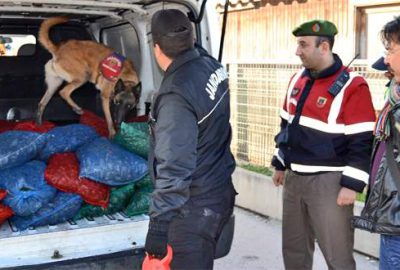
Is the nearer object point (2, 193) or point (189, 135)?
point (189, 135)

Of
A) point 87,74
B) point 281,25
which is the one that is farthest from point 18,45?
point 281,25

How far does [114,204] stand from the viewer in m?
3.37

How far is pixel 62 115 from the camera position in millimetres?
4621

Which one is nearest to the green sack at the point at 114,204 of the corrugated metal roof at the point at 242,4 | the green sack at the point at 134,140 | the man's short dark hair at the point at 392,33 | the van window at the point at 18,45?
the green sack at the point at 134,140

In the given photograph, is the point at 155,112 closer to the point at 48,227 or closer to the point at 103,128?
the point at 48,227

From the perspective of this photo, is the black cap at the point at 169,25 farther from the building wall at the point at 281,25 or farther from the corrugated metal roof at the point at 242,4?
the corrugated metal roof at the point at 242,4

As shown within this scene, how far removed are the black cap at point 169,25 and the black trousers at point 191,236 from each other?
32.1 inches

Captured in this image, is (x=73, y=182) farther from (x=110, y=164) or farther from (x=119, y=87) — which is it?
(x=119, y=87)

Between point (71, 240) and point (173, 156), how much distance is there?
43.2 inches

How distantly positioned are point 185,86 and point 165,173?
41cm

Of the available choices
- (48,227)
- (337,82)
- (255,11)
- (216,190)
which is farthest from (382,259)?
(255,11)

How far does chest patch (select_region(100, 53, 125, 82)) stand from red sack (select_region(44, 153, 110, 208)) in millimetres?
981

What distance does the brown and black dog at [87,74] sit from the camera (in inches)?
161

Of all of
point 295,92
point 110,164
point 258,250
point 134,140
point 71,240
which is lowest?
point 258,250
